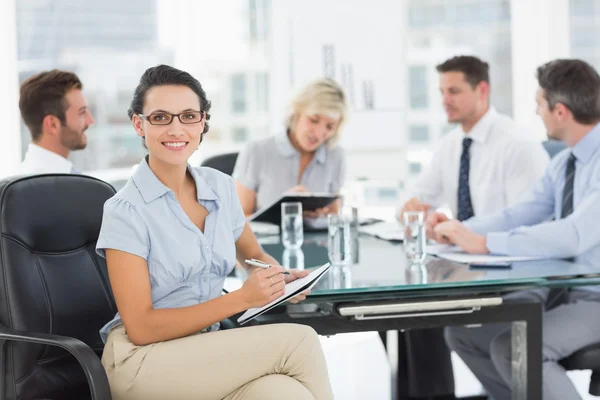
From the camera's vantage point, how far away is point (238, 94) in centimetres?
602

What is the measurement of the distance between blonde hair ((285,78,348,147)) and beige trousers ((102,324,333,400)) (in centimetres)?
200

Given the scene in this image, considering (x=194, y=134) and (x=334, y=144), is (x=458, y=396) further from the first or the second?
(x=194, y=134)

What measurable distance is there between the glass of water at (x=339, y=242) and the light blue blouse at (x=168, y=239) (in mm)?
486

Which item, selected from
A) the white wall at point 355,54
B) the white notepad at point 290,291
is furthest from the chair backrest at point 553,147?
the white wall at point 355,54

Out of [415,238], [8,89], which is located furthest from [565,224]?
[8,89]

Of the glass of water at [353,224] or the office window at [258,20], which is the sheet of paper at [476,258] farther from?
the office window at [258,20]

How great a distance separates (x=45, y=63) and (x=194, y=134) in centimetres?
374

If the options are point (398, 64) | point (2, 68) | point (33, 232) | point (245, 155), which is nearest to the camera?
point (33, 232)

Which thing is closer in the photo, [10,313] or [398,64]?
[10,313]

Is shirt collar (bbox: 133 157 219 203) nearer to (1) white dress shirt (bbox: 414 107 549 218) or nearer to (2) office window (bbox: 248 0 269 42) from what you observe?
(1) white dress shirt (bbox: 414 107 549 218)

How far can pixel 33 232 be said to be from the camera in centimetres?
199

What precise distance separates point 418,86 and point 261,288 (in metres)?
4.49

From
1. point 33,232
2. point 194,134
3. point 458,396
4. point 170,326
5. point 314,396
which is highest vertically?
point 194,134

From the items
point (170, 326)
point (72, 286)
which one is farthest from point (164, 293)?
point (72, 286)
